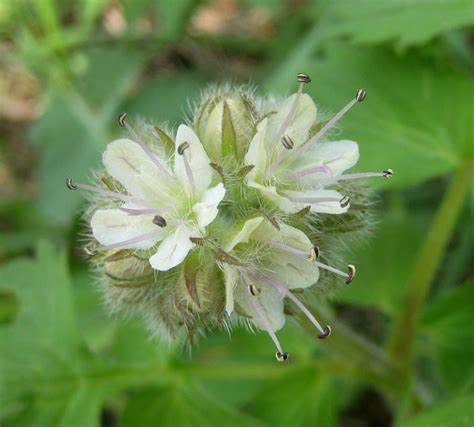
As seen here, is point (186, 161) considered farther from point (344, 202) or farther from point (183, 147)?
point (344, 202)

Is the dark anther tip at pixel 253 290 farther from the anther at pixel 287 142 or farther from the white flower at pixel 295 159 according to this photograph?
the anther at pixel 287 142

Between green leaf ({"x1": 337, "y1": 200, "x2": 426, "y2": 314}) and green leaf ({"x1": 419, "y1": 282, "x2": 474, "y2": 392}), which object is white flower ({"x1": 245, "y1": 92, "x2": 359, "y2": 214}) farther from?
green leaf ({"x1": 419, "y1": 282, "x2": 474, "y2": 392})

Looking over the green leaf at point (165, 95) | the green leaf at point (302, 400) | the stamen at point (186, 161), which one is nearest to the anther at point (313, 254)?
the stamen at point (186, 161)

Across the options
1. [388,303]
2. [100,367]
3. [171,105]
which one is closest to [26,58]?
[171,105]

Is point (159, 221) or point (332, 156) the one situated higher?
point (332, 156)

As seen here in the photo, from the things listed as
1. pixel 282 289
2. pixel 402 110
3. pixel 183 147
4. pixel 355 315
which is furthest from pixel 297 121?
pixel 355 315

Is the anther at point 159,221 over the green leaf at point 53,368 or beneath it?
over

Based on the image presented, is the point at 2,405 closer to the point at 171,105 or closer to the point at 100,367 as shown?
the point at 100,367
